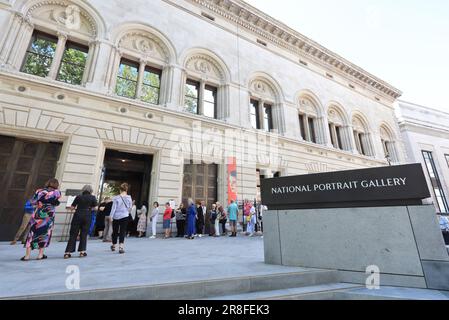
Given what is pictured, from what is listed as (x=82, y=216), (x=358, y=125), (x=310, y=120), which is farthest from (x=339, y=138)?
(x=82, y=216)

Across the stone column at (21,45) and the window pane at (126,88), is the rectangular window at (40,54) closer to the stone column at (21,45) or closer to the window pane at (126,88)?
the stone column at (21,45)

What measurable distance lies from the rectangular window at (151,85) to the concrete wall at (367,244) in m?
11.3

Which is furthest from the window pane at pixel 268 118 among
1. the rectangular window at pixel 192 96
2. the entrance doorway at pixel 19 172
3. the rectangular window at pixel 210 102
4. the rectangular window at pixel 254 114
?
the entrance doorway at pixel 19 172

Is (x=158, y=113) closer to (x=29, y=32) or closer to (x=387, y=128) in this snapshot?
(x=29, y=32)

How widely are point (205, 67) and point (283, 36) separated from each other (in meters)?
9.62

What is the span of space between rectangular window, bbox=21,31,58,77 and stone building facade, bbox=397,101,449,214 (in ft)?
120

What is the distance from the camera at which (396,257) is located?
11.4ft

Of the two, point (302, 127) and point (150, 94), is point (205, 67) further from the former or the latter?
point (302, 127)

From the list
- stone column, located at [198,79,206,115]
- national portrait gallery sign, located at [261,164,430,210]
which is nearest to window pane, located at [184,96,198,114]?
stone column, located at [198,79,206,115]

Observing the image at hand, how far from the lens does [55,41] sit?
11.3 metres

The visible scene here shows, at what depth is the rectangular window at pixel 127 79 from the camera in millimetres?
12284
